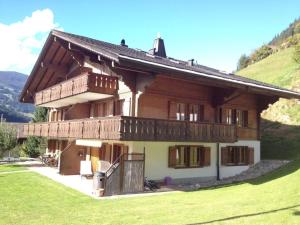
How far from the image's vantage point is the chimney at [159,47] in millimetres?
25641

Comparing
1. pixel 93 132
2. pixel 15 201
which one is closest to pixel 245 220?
pixel 15 201

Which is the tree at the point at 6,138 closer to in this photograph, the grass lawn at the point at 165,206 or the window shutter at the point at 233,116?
the grass lawn at the point at 165,206

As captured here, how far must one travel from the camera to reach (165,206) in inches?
493

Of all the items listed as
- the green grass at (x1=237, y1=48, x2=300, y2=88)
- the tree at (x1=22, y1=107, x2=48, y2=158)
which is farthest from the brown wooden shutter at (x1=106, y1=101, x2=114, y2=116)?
the green grass at (x1=237, y1=48, x2=300, y2=88)

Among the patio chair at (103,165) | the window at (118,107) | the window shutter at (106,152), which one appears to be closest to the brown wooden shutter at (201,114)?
the window at (118,107)

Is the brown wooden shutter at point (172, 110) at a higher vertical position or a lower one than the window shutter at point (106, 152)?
higher

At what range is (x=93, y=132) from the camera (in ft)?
58.6

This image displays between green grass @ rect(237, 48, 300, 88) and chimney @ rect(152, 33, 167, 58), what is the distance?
16.4m

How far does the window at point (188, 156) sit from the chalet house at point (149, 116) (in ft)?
0.18

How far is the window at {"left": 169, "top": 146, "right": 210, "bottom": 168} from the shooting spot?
19062mm

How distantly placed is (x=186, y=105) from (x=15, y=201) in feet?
35.6

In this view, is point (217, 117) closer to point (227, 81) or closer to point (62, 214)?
point (227, 81)

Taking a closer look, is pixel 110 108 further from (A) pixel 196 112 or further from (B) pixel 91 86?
(A) pixel 196 112

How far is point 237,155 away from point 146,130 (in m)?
9.49
